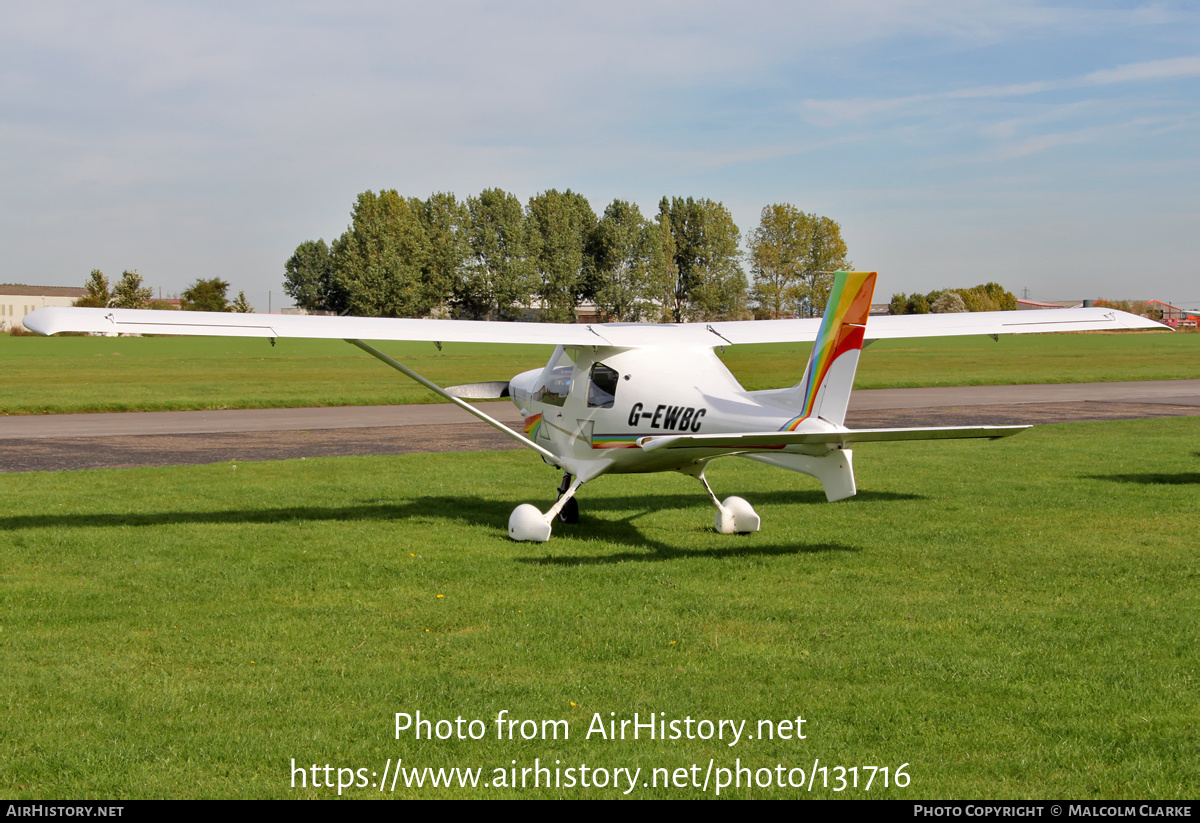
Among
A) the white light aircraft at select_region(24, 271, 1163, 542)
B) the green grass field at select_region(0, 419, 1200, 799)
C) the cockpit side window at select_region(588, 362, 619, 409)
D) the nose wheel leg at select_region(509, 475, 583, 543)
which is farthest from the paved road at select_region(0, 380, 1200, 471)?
the cockpit side window at select_region(588, 362, 619, 409)

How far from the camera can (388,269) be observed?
93.1 m

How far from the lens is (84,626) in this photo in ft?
24.8

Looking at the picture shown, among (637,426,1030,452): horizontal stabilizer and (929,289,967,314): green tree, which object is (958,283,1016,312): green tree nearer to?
(929,289,967,314): green tree

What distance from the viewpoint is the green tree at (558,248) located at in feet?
314

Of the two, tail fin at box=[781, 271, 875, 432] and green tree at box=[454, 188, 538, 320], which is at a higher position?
green tree at box=[454, 188, 538, 320]

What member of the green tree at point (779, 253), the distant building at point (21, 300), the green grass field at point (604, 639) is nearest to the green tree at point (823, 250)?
the green tree at point (779, 253)

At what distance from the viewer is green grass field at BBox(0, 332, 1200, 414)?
28.5 m

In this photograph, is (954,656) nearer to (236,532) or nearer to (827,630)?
(827,630)

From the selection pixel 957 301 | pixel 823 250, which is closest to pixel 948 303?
pixel 957 301

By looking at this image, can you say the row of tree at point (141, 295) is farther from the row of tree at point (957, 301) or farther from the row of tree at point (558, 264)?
the row of tree at point (957, 301)

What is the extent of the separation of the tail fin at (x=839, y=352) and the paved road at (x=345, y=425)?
35.7 ft

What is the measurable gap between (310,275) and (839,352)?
143917 millimetres

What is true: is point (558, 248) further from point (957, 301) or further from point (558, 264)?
point (957, 301)

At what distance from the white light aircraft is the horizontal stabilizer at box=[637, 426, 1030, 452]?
0.01 meters
